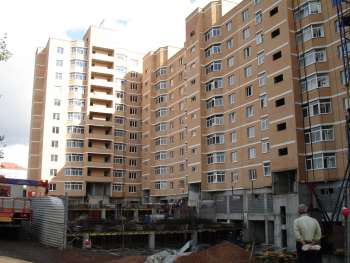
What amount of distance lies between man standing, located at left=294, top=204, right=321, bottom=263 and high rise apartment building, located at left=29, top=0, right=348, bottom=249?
28280 millimetres

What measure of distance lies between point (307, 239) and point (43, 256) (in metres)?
17.0

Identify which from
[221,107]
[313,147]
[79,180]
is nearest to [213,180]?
[221,107]

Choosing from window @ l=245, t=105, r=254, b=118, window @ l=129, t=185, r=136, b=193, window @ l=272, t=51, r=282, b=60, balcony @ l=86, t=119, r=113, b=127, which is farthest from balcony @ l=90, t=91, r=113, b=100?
window @ l=272, t=51, r=282, b=60

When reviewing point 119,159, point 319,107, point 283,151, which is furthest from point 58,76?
point 319,107

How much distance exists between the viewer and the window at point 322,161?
36875 mm

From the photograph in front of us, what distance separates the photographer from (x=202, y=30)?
59.9 meters

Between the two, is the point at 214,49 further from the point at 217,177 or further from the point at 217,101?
the point at 217,177

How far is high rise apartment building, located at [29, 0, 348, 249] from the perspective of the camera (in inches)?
1532

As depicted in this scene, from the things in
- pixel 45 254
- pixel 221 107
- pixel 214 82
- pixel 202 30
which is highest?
pixel 202 30

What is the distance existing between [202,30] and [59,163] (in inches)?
1330

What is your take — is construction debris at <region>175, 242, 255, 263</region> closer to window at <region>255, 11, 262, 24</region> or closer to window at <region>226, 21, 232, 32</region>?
window at <region>255, 11, 262, 24</region>

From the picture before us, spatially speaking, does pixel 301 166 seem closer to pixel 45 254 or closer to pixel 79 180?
pixel 45 254

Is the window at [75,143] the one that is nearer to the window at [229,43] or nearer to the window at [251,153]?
the window at [229,43]

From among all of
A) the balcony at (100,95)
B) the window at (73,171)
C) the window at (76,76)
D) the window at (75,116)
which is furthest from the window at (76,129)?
the window at (76,76)
